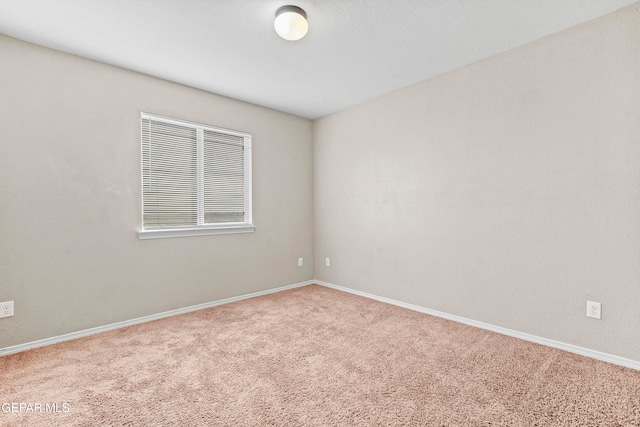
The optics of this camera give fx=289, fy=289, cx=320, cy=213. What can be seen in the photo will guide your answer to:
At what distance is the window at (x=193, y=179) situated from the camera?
2.97 m

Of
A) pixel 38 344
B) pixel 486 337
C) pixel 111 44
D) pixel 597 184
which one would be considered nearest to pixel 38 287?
pixel 38 344

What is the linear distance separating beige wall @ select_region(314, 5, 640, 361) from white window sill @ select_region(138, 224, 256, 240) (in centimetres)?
156

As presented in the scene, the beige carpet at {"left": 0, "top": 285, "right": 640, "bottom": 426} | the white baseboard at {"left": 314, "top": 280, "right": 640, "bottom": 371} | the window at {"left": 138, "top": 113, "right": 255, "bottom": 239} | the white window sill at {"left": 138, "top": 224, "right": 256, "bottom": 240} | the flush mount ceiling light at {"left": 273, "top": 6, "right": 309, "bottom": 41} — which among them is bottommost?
the beige carpet at {"left": 0, "top": 285, "right": 640, "bottom": 426}

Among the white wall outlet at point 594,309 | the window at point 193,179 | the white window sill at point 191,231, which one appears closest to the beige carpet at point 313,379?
the white wall outlet at point 594,309

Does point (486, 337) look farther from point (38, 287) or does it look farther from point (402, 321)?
point (38, 287)

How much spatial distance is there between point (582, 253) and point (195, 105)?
12.6ft

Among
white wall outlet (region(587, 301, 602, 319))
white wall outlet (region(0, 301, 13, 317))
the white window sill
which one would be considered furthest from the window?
white wall outlet (region(587, 301, 602, 319))

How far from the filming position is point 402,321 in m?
2.87

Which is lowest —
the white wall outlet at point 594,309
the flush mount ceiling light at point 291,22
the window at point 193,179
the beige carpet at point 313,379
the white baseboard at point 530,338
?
the beige carpet at point 313,379

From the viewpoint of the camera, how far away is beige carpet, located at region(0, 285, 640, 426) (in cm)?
153

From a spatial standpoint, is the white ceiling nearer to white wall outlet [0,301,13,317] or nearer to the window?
the window

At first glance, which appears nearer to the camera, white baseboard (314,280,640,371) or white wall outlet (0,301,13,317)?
white baseboard (314,280,640,371)

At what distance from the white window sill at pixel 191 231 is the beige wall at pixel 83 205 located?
0.06 m

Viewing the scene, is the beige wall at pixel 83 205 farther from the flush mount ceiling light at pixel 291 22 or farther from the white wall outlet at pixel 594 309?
the white wall outlet at pixel 594 309
